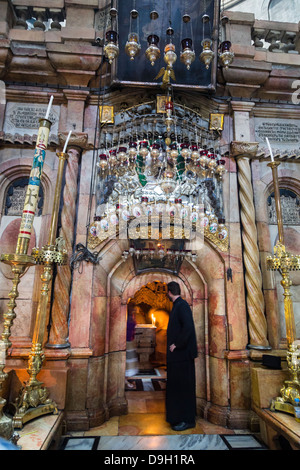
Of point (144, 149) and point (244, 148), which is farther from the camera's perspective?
point (244, 148)

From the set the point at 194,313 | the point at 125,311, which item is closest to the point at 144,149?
the point at 125,311

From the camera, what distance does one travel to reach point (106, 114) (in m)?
5.30

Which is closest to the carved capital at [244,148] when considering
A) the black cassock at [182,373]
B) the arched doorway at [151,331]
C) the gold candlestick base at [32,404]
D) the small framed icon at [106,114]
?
the small framed icon at [106,114]

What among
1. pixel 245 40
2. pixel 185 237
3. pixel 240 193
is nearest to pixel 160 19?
pixel 245 40

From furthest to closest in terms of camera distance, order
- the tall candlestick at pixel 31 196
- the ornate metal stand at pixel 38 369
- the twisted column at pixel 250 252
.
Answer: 1. the twisted column at pixel 250 252
2. the ornate metal stand at pixel 38 369
3. the tall candlestick at pixel 31 196

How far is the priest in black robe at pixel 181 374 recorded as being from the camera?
3947mm

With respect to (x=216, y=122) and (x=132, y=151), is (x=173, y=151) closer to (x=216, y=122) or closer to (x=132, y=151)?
(x=132, y=151)

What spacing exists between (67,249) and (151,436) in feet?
9.61

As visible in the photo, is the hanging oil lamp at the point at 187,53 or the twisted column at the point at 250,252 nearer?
the hanging oil lamp at the point at 187,53

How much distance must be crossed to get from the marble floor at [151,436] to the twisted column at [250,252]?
1.34 meters

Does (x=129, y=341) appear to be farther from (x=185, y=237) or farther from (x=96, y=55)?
(x=96, y=55)

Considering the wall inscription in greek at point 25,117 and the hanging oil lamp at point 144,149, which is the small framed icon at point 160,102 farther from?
the wall inscription in greek at point 25,117

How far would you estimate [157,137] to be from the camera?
17.5 feet

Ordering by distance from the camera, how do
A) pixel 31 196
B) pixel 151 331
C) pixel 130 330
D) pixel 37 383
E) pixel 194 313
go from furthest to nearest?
pixel 130 330 → pixel 151 331 → pixel 194 313 → pixel 37 383 → pixel 31 196
